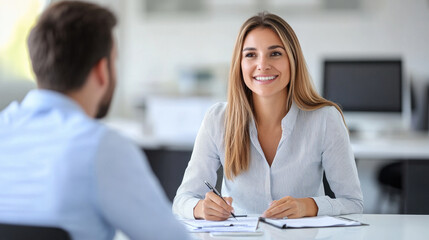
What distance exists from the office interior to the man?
10.4 feet

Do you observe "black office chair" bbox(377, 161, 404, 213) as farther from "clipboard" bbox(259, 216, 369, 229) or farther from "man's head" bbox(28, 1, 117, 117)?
"man's head" bbox(28, 1, 117, 117)

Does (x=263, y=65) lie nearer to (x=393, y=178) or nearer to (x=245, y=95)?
(x=245, y=95)

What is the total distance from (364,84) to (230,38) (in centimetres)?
260

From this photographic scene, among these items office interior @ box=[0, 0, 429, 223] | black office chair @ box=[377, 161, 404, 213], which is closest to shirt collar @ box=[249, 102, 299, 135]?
office interior @ box=[0, 0, 429, 223]

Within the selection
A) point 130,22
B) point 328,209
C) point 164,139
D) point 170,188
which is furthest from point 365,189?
point 328,209

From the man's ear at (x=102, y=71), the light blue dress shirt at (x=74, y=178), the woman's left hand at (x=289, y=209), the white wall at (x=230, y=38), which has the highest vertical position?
the white wall at (x=230, y=38)

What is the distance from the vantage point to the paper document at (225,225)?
1.50m

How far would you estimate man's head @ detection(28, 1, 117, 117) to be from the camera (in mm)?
1029

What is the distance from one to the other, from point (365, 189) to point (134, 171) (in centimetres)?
514

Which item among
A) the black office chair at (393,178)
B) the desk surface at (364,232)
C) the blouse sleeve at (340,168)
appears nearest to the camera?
the desk surface at (364,232)

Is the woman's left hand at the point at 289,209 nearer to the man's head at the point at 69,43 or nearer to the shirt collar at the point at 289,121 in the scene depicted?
the shirt collar at the point at 289,121

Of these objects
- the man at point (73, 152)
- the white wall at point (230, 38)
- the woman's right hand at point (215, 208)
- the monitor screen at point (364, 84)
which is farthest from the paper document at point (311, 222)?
the white wall at point (230, 38)

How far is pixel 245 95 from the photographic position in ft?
7.06

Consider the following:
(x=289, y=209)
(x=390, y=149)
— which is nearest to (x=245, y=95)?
(x=289, y=209)
